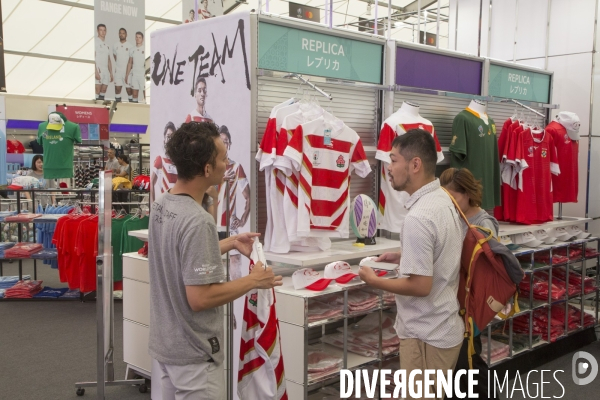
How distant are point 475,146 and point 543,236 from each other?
3.44 feet

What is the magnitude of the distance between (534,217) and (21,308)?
18.5 ft

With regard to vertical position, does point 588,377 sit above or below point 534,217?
below

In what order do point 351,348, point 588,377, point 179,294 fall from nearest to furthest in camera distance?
point 179,294 < point 351,348 < point 588,377

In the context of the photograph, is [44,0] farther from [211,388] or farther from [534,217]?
[211,388]

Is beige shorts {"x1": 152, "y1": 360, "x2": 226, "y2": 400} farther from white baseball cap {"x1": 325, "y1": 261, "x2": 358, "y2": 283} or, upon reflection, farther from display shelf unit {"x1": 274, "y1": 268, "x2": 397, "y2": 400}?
white baseball cap {"x1": 325, "y1": 261, "x2": 358, "y2": 283}

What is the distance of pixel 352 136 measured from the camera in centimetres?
405

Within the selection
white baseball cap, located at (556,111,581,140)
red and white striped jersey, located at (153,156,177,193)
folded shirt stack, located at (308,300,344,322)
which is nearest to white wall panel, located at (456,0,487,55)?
white baseball cap, located at (556,111,581,140)

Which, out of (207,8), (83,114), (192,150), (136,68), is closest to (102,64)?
(136,68)

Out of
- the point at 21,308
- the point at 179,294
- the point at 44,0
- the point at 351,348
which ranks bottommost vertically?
the point at 21,308

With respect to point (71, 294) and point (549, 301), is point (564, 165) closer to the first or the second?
point (549, 301)

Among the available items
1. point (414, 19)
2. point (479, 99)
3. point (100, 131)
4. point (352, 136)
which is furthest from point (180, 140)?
point (414, 19)

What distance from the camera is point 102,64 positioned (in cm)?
827

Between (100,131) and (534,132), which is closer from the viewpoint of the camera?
(534,132)

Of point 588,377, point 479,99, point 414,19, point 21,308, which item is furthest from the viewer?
point 414,19
